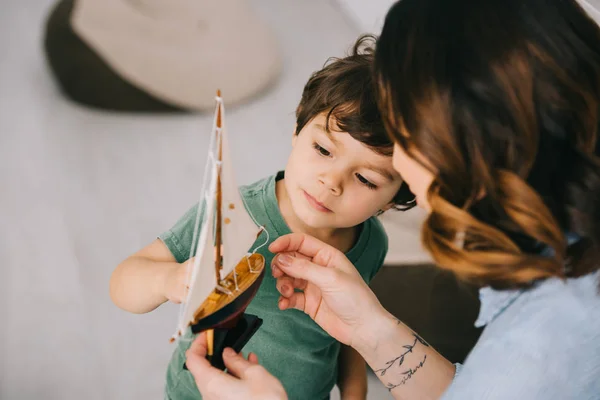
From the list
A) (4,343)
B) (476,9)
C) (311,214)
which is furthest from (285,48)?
(4,343)

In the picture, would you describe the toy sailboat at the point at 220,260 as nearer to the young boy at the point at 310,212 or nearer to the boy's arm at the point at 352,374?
the young boy at the point at 310,212

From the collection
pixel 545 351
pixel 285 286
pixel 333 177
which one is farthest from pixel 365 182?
pixel 545 351

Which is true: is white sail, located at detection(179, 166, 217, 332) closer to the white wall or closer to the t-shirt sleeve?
the t-shirt sleeve

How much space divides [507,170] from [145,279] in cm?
39

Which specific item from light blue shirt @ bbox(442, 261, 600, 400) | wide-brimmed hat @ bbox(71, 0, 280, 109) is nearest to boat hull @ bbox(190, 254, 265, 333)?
light blue shirt @ bbox(442, 261, 600, 400)

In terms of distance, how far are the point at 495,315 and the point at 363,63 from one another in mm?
317

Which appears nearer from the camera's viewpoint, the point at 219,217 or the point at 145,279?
the point at 219,217

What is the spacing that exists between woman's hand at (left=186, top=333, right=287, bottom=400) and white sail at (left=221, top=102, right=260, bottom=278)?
88mm

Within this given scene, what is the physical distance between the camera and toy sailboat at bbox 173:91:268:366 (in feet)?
1.36

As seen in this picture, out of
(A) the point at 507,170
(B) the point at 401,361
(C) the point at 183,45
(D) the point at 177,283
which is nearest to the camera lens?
(A) the point at 507,170

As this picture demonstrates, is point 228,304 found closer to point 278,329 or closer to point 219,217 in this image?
point 219,217

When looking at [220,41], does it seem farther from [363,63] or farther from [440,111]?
[440,111]

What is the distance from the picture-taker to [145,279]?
58cm

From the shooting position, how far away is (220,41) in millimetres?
731
